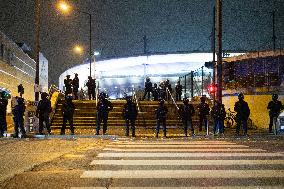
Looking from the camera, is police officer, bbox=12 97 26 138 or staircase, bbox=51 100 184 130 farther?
staircase, bbox=51 100 184 130

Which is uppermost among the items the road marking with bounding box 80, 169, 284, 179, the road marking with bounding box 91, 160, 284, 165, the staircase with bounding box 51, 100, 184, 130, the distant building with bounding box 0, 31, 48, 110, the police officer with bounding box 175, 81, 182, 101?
the distant building with bounding box 0, 31, 48, 110

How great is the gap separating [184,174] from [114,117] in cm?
1827

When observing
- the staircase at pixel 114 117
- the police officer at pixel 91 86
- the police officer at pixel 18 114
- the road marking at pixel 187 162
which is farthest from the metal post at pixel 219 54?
the police officer at pixel 91 86

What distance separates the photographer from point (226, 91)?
1120 inches

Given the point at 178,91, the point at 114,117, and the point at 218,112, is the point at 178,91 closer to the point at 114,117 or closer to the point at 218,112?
the point at 114,117

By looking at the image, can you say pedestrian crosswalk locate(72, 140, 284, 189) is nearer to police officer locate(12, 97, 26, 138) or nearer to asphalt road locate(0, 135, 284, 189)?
asphalt road locate(0, 135, 284, 189)

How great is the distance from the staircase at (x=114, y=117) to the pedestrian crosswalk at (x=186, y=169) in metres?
13.1

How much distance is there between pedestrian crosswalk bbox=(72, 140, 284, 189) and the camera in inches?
280

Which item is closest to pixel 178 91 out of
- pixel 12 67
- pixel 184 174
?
pixel 184 174

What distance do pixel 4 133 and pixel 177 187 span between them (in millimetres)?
14382

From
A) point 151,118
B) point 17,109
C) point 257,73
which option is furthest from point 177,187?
point 257,73

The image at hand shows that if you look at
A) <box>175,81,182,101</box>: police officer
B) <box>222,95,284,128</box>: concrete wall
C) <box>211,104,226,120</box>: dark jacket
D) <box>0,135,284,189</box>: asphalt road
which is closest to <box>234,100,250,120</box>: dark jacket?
<box>211,104,226,120</box>: dark jacket

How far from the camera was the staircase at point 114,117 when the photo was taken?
24734mm

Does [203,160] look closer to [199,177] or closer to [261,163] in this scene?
[261,163]
